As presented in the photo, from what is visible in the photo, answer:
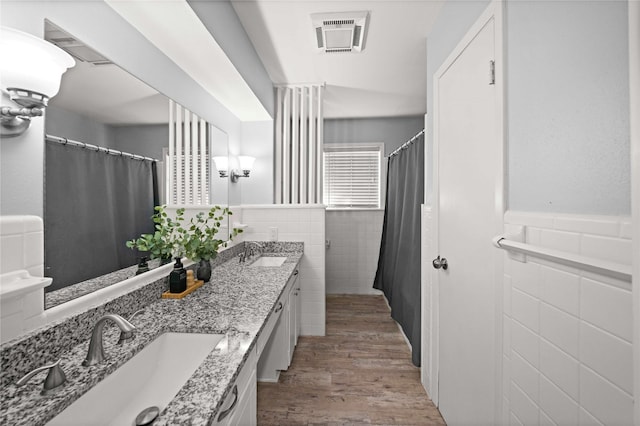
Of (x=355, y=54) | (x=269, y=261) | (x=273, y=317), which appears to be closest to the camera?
(x=273, y=317)

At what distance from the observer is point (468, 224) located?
4.59 feet

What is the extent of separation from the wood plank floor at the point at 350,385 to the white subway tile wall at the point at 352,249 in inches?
44.2

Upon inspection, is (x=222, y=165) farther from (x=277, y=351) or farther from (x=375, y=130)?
Answer: (x=375, y=130)

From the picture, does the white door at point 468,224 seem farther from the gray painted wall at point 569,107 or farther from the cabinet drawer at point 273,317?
the cabinet drawer at point 273,317

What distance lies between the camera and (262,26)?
203 cm

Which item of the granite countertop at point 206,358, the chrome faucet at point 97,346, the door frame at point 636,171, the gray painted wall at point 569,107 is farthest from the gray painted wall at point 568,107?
the chrome faucet at point 97,346

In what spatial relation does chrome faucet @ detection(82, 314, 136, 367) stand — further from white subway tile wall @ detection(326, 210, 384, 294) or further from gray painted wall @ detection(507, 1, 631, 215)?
white subway tile wall @ detection(326, 210, 384, 294)

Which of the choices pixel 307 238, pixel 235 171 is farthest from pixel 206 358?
pixel 235 171

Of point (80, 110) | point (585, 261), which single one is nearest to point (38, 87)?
point (80, 110)

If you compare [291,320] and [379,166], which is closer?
[291,320]

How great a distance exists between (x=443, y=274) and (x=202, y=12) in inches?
76.9

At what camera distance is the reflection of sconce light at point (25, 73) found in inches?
29.0

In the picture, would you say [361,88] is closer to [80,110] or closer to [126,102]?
[126,102]

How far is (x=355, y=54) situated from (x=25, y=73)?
2193 millimetres
